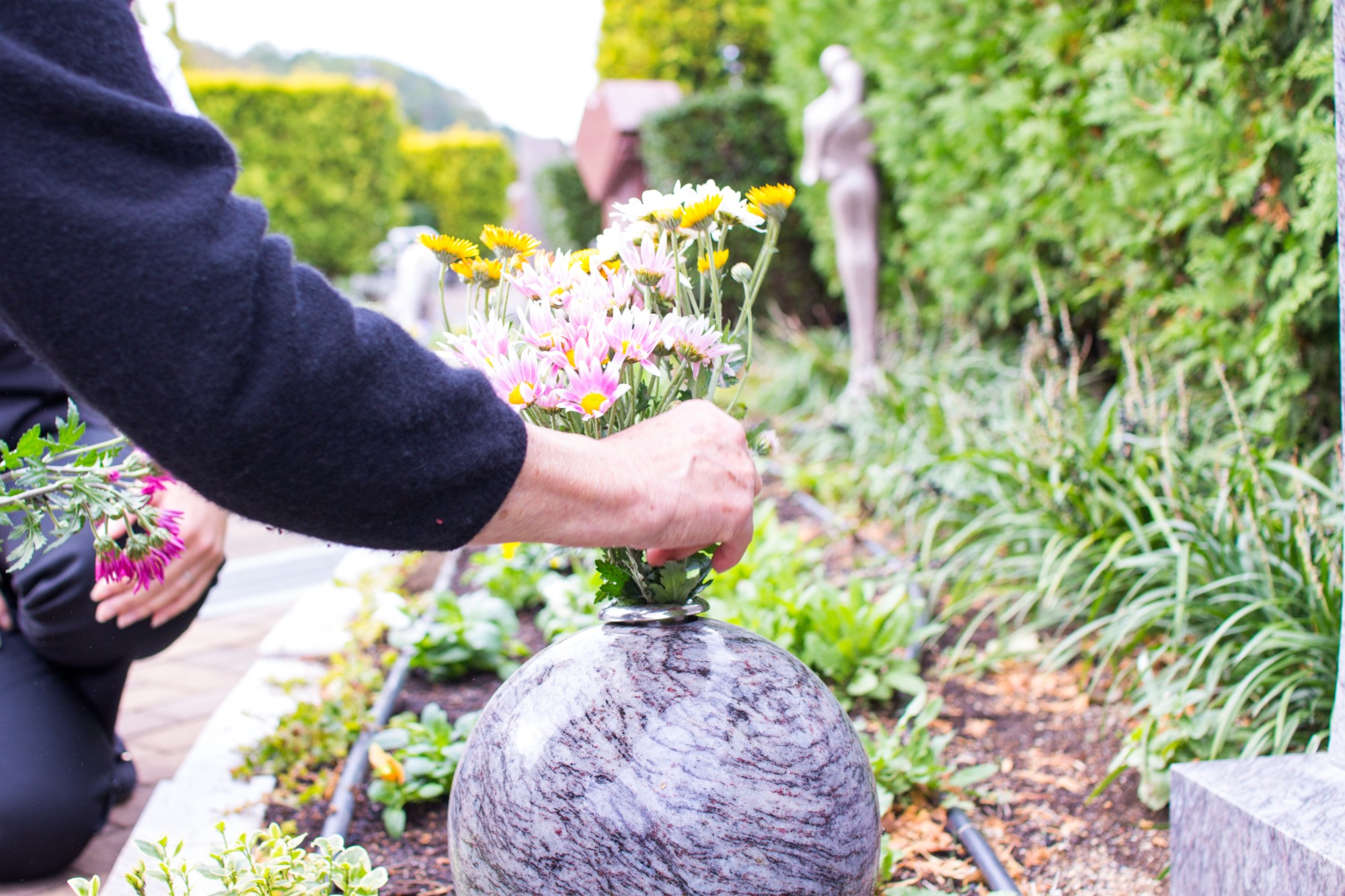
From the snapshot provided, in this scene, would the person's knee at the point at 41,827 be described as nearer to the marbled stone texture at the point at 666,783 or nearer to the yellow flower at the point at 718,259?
the marbled stone texture at the point at 666,783

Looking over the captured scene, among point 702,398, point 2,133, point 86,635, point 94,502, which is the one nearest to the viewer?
point 2,133

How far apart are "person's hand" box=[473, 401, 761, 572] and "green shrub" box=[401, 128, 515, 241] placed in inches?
902

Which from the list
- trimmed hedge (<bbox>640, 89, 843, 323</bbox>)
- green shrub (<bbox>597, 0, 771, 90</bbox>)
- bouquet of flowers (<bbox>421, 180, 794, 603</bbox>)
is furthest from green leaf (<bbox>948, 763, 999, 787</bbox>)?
green shrub (<bbox>597, 0, 771, 90</bbox>)

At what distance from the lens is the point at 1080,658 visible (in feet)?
8.29

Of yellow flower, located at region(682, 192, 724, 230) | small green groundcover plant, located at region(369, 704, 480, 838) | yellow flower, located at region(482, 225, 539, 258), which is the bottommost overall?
small green groundcover plant, located at region(369, 704, 480, 838)

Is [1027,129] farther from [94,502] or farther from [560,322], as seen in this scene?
[94,502]

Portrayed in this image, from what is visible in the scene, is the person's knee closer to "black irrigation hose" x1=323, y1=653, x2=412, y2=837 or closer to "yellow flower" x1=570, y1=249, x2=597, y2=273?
"black irrigation hose" x1=323, y1=653, x2=412, y2=837

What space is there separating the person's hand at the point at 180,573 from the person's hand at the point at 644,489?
3.26 ft

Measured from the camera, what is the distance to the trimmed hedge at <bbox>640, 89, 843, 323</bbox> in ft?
22.2

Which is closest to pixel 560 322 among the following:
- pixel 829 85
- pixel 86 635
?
pixel 86 635

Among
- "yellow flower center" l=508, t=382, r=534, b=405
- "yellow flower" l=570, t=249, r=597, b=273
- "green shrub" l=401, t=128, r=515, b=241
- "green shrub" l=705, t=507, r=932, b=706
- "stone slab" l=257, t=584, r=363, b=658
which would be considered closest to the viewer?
"yellow flower center" l=508, t=382, r=534, b=405

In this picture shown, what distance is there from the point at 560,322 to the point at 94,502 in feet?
1.85

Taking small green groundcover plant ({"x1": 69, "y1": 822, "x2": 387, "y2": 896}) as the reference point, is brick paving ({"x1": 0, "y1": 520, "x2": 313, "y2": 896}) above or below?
below

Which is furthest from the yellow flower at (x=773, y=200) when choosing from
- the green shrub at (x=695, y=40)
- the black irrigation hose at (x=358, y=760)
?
the green shrub at (x=695, y=40)
